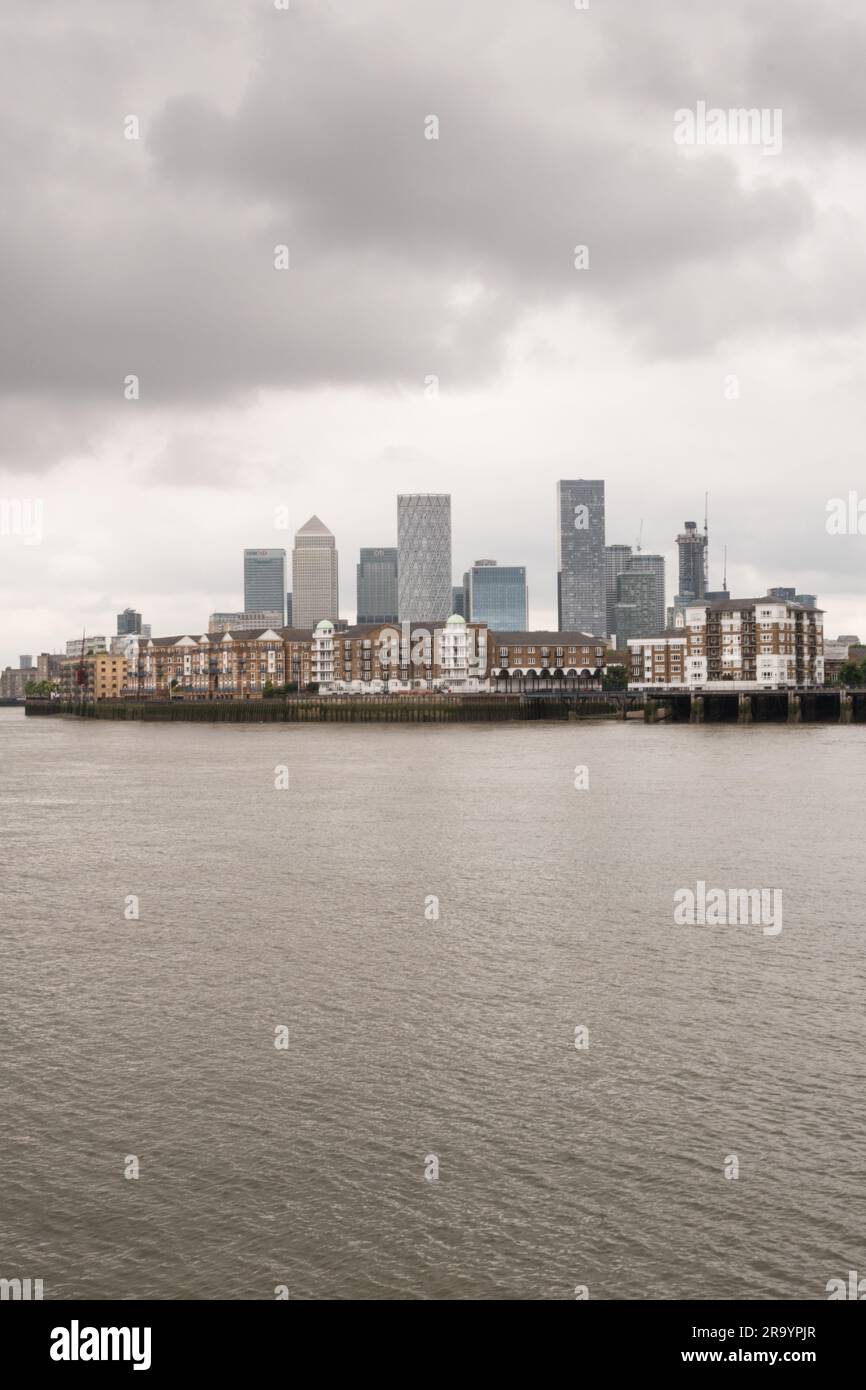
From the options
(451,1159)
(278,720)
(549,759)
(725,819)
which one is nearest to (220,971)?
(451,1159)

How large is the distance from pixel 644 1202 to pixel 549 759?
75.8 meters

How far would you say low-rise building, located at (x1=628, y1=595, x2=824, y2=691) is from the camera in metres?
184

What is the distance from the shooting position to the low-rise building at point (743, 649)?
18438 cm

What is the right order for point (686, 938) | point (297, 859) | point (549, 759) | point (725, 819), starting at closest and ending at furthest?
point (686, 938) → point (297, 859) → point (725, 819) → point (549, 759)

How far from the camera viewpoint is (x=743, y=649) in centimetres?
18638

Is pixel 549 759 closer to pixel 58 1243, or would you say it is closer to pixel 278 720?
pixel 58 1243

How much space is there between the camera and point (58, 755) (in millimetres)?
107812
